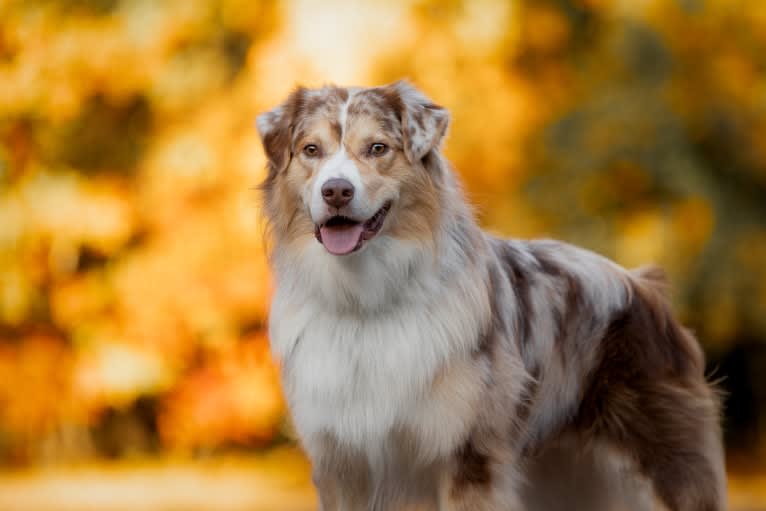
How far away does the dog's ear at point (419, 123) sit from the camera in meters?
4.98

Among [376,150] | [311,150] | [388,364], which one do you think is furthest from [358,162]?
[388,364]

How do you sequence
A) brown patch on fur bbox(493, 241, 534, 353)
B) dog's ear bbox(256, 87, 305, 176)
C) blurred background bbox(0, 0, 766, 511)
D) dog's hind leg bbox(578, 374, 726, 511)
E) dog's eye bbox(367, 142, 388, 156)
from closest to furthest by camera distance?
dog's eye bbox(367, 142, 388, 156) < dog's ear bbox(256, 87, 305, 176) < brown patch on fur bbox(493, 241, 534, 353) < dog's hind leg bbox(578, 374, 726, 511) < blurred background bbox(0, 0, 766, 511)

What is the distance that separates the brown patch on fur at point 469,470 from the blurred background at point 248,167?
7.56m

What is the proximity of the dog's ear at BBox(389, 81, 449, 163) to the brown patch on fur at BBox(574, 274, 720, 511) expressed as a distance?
1.35 metres

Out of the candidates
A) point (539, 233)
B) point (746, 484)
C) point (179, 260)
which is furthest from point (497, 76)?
point (746, 484)

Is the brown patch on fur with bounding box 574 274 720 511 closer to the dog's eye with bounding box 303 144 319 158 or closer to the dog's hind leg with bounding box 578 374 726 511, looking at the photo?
the dog's hind leg with bounding box 578 374 726 511

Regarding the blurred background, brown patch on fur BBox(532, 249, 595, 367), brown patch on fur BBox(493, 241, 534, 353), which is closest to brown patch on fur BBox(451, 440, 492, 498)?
brown patch on fur BBox(493, 241, 534, 353)

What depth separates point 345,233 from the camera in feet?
15.9

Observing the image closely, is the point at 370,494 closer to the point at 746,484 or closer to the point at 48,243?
the point at 48,243

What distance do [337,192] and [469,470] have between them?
1266mm

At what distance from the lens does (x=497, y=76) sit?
12.7 m

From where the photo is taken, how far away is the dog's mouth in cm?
481

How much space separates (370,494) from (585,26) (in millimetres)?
11403

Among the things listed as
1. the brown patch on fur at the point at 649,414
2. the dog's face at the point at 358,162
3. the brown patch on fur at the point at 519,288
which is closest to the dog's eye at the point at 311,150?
the dog's face at the point at 358,162
